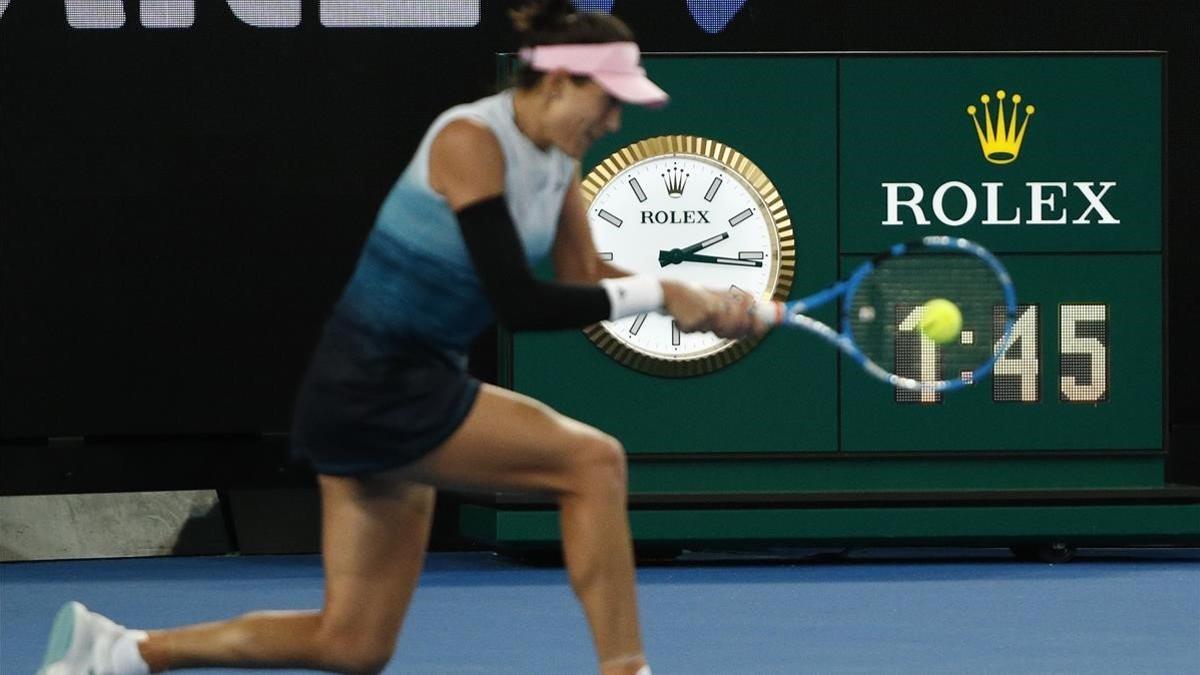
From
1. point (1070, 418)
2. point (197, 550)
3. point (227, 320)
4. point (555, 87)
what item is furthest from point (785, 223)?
point (555, 87)

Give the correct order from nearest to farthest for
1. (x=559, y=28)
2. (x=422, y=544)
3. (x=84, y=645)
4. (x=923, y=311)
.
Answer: (x=559, y=28) < (x=422, y=544) < (x=84, y=645) < (x=923, y=311)

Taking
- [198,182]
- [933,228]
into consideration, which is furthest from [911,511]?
[198,182]

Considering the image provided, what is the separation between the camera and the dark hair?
12.8 ft

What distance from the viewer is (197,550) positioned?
30.6 feet

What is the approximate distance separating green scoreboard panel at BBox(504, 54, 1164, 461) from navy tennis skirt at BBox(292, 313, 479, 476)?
175 inches

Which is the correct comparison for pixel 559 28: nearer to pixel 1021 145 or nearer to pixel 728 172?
pixel 728 172

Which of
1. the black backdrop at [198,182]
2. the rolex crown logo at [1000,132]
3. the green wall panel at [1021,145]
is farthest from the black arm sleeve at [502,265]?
the black backdrop at [198,182]

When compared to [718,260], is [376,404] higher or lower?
lower

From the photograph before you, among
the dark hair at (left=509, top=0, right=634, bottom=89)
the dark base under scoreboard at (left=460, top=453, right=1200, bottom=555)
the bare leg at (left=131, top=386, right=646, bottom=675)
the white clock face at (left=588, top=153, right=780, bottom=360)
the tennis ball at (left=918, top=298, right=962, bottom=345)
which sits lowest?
the dark base under scoreboard at (left=460, top=453, right=1200, bottom=555)

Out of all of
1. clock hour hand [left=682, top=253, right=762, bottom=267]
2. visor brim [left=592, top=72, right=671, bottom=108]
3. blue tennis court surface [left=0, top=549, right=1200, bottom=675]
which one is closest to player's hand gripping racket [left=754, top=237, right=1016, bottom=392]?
clock hour hand [left=682, top=253, right=762, bottom=267]

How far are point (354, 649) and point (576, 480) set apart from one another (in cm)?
53

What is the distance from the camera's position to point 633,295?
389cm

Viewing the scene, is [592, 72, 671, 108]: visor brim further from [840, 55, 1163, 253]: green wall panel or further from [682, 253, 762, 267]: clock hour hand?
[840, 55, 1163, 253]: green wall panel

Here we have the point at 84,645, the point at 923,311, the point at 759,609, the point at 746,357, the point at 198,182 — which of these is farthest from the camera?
the point at 198,182
